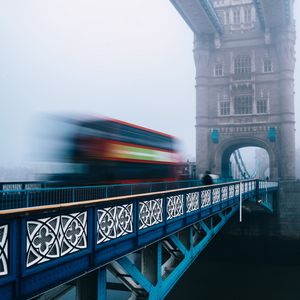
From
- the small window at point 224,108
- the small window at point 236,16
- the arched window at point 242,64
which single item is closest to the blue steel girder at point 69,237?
the small window at point 224,108

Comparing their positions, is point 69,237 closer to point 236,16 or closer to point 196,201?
point 196,201

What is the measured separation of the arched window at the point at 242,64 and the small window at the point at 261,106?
3.76 metres

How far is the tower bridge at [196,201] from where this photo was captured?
461 centimetres

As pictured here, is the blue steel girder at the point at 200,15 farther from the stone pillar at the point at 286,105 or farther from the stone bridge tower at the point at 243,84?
the stone pillar at the point at 286,105

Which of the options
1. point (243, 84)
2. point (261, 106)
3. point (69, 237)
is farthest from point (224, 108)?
point (69, 237)

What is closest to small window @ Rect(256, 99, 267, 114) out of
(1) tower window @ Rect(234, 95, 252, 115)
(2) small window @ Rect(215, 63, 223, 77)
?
(1) tower window @ Rect(234, 95, 252, 115)

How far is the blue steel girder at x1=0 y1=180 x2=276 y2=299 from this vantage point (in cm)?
414

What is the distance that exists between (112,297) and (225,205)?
27.9 feet

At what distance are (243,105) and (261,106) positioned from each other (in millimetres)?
1861

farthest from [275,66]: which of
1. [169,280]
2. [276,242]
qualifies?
[169,280]

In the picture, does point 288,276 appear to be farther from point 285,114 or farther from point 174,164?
point 285,114

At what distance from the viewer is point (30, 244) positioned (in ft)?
14.4

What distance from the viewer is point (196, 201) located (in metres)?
11.4

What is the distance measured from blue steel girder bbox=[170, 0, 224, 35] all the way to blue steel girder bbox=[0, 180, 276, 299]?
30908 millimetres
